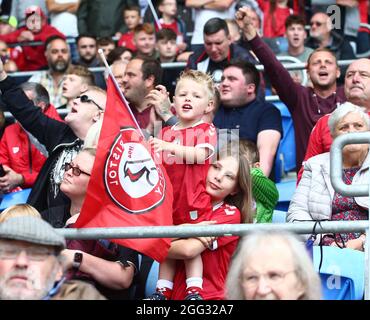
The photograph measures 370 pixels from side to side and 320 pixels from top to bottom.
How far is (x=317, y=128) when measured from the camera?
10227 mm

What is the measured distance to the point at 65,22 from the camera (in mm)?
16531

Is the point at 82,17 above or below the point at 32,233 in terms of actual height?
above

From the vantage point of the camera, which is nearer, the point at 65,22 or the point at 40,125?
the point at 40,125

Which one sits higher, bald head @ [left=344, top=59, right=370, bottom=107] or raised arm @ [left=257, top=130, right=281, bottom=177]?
bald head @ [left=344, top=59, right=370, bottom=107]

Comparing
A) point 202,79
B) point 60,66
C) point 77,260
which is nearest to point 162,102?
point 202,79

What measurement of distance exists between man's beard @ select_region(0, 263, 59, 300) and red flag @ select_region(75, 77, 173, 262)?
1.43m

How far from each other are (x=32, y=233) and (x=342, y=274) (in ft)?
8.05

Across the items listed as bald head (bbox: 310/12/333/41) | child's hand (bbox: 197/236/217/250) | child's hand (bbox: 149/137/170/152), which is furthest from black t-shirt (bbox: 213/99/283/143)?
bald head (bbox: 310/12/333/41)

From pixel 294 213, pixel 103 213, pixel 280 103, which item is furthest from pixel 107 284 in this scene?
pixel 280 103

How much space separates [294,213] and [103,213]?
157 cm

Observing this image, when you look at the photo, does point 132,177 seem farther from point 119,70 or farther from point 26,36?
point 26,36

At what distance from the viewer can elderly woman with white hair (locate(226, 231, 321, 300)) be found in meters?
6.44

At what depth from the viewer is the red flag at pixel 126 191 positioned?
8.07 m

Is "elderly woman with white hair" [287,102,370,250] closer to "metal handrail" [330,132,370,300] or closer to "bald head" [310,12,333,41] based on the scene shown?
"metal handrail" [330,132,370,300]
